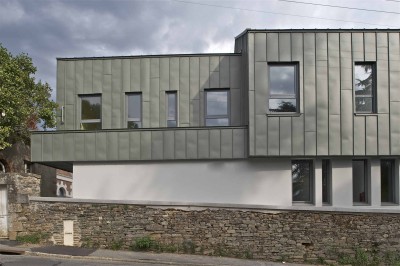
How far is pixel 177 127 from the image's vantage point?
1523 cm

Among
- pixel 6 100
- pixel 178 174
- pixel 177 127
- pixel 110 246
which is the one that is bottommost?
pixel 110 246

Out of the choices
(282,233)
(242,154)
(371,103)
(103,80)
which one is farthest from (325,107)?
(103,80)

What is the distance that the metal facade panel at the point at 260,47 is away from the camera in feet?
48.5

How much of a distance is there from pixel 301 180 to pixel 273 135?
6.71 feet

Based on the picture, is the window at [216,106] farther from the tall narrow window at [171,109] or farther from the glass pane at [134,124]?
the glass pane at [134,124]

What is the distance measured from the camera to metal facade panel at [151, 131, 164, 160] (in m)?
15.2

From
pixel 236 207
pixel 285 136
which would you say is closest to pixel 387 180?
pixel 285 136

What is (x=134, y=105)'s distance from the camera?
1645 cm

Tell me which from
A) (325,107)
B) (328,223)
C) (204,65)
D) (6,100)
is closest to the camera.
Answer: (328,223)

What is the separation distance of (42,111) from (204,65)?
7.31 m

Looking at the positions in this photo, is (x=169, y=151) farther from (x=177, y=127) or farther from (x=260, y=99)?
(x=260, y=99)

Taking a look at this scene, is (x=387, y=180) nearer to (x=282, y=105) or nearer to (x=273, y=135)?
(x=273, y=135)

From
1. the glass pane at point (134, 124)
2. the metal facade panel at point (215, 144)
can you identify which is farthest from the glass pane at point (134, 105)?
the metal facade panel at point (215, 144)

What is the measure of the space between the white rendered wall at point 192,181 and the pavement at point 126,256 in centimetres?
246
